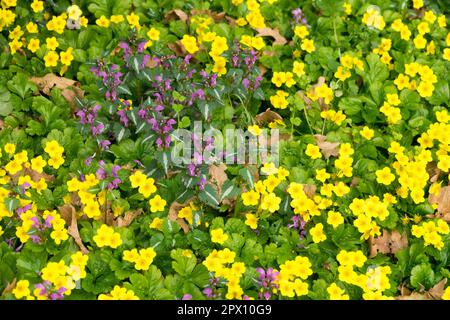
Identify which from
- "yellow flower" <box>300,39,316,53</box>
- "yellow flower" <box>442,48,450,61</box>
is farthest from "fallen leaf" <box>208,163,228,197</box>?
"yellow flower" <box>442,48,450,61</box>

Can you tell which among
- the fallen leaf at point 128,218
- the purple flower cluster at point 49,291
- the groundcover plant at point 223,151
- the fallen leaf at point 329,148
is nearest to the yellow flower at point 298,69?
the groundcover plant at point 223,151

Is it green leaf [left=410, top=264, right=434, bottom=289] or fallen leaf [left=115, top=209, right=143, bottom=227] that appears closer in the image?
green leaf [left=410, top=264, right=434, bottom=289]

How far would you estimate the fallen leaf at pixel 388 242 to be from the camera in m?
3.26

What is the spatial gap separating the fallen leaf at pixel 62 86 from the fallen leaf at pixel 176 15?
906mm

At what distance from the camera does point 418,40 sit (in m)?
4.24

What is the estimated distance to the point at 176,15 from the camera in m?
4.39

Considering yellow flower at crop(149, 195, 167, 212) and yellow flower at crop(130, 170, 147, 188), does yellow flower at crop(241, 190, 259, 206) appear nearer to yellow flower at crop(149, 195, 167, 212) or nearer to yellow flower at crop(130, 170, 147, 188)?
yellow flower at crop(149, 195, 167, 212)

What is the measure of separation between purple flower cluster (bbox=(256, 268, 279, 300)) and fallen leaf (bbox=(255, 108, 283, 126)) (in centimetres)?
124

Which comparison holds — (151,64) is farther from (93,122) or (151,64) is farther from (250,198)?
(250,198)

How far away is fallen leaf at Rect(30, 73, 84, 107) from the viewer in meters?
3.83

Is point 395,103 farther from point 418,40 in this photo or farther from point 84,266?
point 84,266

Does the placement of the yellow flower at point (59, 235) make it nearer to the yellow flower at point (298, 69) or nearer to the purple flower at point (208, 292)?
the purple flower at point (208, 292)
